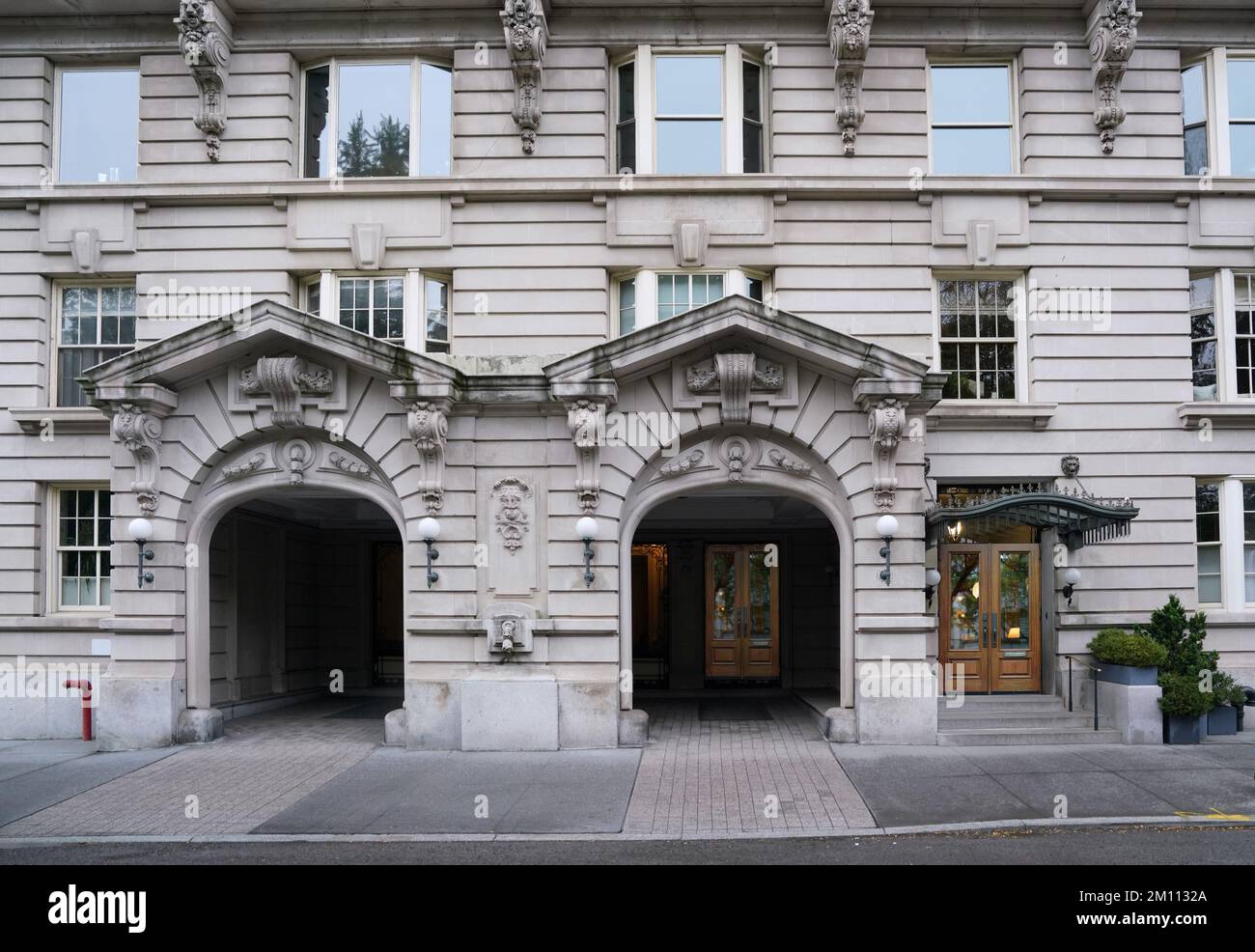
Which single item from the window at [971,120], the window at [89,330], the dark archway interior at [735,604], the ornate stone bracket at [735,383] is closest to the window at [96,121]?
the window at [89,330]

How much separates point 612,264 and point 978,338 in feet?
20.8

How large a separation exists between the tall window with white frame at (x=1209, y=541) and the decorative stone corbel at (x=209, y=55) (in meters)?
17.9

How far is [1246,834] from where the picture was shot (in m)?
9.95

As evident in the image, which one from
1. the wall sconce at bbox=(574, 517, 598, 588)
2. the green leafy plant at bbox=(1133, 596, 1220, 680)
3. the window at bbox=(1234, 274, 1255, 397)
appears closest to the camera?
the wall sconce at bbox=(574, 517, 598, 588)

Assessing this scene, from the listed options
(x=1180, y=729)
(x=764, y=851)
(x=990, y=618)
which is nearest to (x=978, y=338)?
(x=990, y=618)

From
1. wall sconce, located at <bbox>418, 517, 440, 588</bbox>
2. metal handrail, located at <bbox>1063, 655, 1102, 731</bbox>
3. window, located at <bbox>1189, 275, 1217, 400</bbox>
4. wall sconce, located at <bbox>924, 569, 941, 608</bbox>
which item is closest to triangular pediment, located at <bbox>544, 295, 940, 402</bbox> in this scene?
wall sconce, located at <bbox>418, 517, 440, 588</bbox>

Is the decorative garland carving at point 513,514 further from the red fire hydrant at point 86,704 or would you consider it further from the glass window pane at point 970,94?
the glass window pane at point 970,94

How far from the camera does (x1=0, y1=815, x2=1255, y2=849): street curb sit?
10211mm

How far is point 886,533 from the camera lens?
46.0 feet

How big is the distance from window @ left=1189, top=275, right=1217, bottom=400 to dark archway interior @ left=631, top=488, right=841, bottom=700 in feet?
23.5

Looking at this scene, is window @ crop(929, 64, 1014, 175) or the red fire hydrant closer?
the red fire hydrant

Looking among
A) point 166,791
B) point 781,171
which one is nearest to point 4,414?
point 166,791

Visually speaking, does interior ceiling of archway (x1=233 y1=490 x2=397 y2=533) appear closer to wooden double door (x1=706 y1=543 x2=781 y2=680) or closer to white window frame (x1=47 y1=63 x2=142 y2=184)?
white window frame (x1=47 y1=63 x2=142 y2=184)

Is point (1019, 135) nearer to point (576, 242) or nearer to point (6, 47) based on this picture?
point (576, 242)
